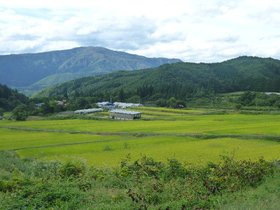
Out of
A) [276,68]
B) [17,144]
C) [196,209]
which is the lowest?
[17,144]

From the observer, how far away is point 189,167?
47.8 ft

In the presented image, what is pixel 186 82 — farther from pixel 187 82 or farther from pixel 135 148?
pixel 135 148

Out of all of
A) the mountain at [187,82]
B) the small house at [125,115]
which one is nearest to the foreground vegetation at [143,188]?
the small house at [125,115]

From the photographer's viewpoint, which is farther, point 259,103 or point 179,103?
point 179,103

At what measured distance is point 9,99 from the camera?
97000 mm

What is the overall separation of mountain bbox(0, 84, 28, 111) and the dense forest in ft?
58.0

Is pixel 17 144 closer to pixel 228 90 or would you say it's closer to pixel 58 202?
Result: pixel 58 202

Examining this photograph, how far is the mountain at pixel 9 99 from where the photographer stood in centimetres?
9412

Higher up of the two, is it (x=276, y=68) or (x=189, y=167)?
(x=276, y=68)

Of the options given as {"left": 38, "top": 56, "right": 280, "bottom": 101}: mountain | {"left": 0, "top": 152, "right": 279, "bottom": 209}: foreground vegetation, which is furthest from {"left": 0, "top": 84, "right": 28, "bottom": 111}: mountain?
{"left": 0, "top": 152, "right": 279, "bottom": 209}: foreground vegetation

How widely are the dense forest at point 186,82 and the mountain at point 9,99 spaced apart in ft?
58.0

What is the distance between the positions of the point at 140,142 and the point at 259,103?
172 ft

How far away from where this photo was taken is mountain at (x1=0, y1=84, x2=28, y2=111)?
94125mm

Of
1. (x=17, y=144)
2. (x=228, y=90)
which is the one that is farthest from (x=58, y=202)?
(x=228, y=90)
